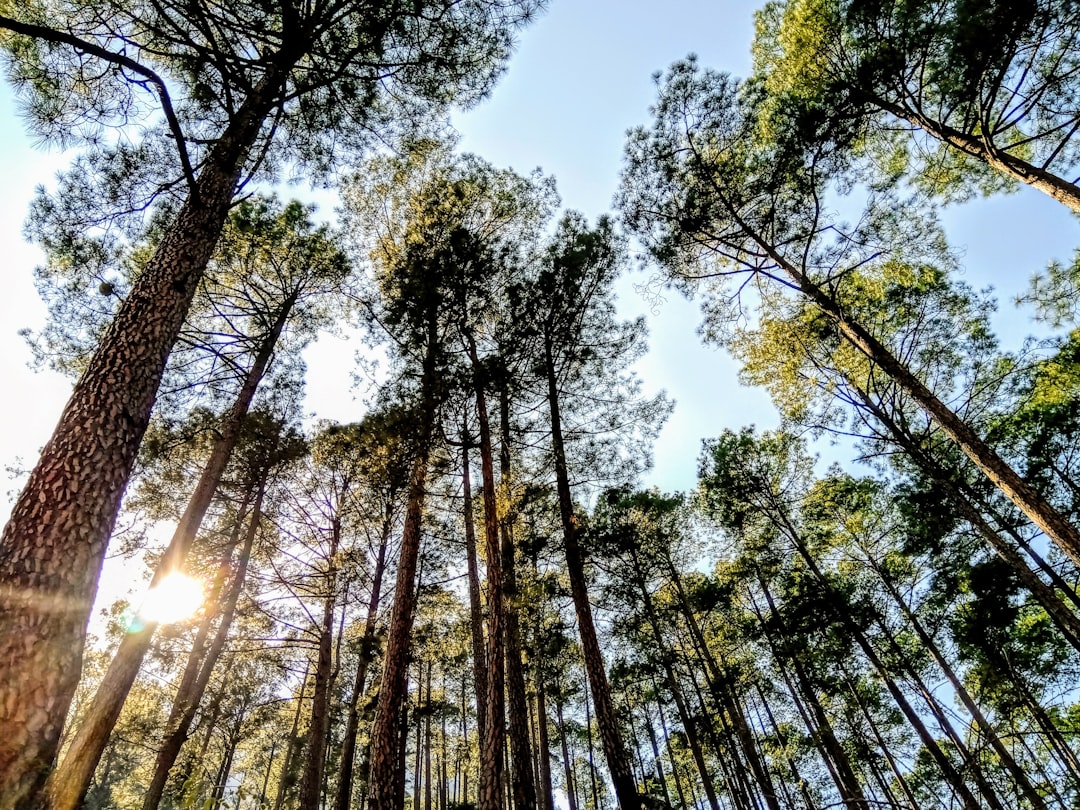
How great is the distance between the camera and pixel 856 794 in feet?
33.5

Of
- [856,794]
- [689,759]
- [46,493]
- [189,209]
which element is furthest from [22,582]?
[689,759]

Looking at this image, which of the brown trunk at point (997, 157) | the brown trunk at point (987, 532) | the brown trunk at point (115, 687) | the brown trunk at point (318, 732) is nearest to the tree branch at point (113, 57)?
the brown trunk at point (115, 687)

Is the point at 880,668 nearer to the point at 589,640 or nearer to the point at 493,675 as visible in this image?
the point at 589,640

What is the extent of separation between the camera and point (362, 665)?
371 inches

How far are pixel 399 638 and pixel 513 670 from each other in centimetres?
192

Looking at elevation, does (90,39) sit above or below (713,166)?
below

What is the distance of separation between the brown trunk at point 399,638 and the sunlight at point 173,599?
274 cm

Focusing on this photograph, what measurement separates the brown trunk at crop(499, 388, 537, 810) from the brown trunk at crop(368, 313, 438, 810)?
56.6 inches

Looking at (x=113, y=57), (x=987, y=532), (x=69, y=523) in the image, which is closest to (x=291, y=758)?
(x=69, y=523)

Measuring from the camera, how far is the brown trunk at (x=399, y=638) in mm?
5430

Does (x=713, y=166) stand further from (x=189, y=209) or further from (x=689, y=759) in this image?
(x=689, y=759)

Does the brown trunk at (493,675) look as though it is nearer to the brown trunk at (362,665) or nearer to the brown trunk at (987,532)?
the brown trunk at (362,665)

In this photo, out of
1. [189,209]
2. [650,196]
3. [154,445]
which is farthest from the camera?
[650,196]

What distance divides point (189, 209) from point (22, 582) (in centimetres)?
329
